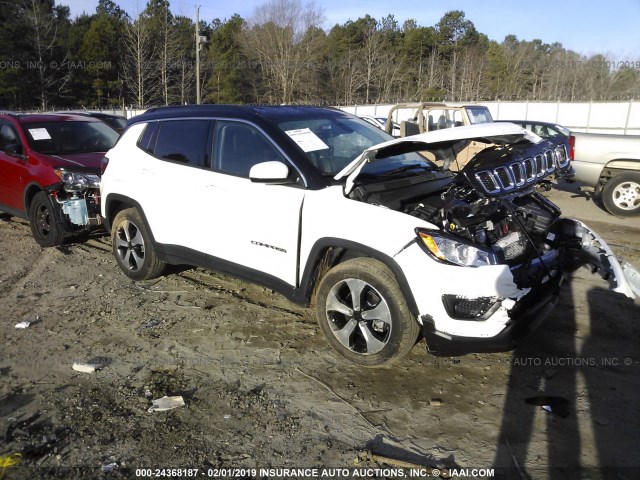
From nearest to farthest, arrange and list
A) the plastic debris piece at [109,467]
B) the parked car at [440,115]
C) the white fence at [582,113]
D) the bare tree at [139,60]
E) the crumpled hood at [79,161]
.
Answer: the plastic debris piece at [109,467]
the crumpled hood at [79,161]
the parked car at [440,115]
the white fence at [582,113]
the bare tree at [139,60]

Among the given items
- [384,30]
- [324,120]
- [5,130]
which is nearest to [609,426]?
[324,120]

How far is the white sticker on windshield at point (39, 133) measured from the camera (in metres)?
7.22

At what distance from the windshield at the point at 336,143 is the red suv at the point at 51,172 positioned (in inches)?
141

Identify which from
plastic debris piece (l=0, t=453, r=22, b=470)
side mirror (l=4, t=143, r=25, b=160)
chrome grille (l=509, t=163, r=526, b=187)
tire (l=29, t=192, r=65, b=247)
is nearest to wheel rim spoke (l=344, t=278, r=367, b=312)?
chrome grille (l=509, t=163, r=526, b=187)

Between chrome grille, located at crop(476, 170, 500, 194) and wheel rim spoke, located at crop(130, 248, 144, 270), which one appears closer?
chrome grille, located at crop(476, 170, 500, 194)

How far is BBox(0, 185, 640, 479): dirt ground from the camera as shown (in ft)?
9.34

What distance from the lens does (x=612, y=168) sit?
30.4 ft

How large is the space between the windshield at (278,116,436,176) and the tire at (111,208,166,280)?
207cm

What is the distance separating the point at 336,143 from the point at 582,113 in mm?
32260

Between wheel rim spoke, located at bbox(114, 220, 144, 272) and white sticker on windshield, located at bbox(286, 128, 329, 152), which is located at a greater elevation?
white sticker on windshield, located at bbox(286, 128, 329, 152)

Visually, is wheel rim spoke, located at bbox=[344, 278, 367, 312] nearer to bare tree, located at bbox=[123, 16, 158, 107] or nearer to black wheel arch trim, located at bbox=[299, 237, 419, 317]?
black wheel arch trim, located at bbox=[299, 237, 419, 317]

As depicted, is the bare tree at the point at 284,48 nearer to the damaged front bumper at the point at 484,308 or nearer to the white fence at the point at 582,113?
the white fence at the point at 582,113

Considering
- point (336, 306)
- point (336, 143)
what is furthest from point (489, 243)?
point (336, 143)

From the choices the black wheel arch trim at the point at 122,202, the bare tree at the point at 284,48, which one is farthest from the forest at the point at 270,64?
the black wheel arch trim at the point at 122,202
